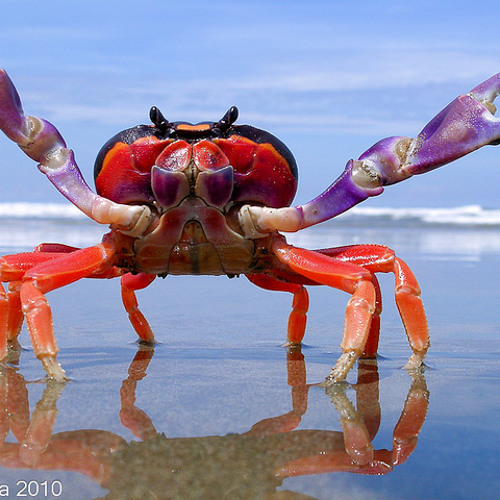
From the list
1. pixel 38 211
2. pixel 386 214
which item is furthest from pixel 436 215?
pixel 38 211

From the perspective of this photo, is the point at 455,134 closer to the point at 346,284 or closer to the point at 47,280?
the point at 346,284

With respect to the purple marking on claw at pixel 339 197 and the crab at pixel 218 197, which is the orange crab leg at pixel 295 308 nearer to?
the crab at pixel 218 197

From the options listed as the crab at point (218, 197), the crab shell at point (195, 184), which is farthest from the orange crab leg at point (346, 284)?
the crab shell at point (195, 184)

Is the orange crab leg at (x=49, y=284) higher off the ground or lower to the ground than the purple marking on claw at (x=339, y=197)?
lower

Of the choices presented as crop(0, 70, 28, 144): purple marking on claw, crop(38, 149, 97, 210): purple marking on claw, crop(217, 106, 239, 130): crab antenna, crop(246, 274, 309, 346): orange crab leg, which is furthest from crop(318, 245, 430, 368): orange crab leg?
crop(0, 70, 28, 144): purple marking on claw

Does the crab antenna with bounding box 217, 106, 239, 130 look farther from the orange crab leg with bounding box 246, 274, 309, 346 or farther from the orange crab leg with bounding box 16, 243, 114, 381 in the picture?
the orange crab leg with bounding box 246, 274, 309, 346

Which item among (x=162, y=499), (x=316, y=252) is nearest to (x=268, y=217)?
(x=316, y=252)

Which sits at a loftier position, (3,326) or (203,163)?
(203,163)
